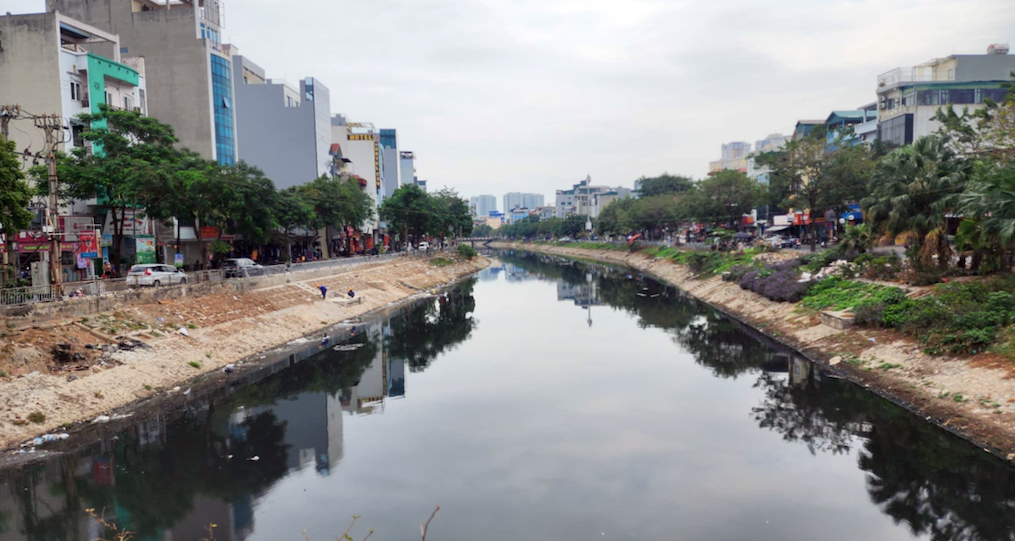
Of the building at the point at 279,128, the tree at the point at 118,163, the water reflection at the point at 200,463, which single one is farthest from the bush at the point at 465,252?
the water reflection at the point at 200,463

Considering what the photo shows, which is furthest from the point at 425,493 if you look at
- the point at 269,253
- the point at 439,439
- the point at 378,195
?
the point at 378,195

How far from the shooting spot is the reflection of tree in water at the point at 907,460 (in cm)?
1303

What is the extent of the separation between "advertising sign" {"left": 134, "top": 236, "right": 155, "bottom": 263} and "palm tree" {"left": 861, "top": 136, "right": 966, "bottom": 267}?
40.4m

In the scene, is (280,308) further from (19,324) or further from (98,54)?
(98,54)

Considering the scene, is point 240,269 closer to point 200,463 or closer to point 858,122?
point 200,463

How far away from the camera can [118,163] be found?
34156 millimetres

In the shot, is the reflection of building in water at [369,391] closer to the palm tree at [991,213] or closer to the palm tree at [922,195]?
the palm tree at [991,213]

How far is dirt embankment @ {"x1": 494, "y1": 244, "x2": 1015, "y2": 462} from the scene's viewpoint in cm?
1680

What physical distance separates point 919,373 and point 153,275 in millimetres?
33149

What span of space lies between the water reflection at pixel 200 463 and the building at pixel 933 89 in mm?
57210

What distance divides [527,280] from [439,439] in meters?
62.4

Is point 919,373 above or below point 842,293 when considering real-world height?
below

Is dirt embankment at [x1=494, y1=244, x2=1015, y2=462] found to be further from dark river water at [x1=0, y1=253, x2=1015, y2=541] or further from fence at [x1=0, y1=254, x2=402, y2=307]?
fence at [x1=0, y1=254, x2=402, y2=307]

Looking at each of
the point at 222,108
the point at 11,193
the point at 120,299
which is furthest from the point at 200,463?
the point at 222,108
